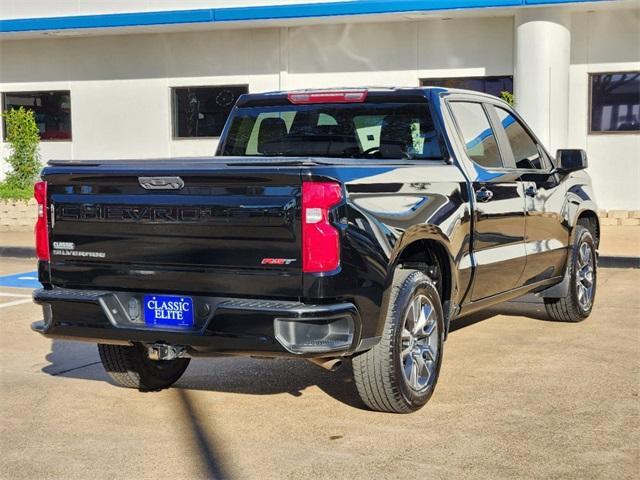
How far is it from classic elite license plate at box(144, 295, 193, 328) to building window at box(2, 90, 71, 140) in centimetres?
1858

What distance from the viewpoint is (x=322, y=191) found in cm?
516

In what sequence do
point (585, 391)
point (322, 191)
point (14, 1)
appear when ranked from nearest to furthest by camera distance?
point (322, 191)
point (585, 391)
point (14, 1)

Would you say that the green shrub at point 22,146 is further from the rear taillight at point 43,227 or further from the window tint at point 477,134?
the rear taillight at point 43,227

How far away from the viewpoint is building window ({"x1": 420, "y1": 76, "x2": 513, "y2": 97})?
65.4ft

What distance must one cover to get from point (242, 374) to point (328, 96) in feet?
6.49

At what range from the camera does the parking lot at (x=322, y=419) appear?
5.04 meters

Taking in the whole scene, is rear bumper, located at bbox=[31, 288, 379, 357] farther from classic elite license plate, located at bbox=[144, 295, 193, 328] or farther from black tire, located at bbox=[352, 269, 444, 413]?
black tire, located at bbox=[352, 269, 444, 413]

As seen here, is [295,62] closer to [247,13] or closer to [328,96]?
[247,13]

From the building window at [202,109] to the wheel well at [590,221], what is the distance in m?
13.2

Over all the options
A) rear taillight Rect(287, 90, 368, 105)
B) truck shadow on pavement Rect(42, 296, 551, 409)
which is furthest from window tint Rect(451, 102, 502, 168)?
truck shadow on pavement Rect(42, 296, 551, 409)

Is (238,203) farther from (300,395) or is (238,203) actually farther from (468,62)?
(468,62)

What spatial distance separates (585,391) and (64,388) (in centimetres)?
332

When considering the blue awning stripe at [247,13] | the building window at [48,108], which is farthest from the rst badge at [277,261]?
the building window at [48,108]

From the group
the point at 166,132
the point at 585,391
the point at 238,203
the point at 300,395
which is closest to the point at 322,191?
the point at 238,203
